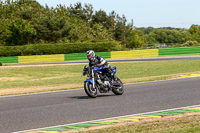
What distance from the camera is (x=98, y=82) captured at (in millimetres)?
12547

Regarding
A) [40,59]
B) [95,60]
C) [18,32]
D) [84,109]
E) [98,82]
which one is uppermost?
[18,32]

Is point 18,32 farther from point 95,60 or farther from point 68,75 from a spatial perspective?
point 95,60

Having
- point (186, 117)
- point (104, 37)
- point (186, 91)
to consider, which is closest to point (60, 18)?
point (104, 37)

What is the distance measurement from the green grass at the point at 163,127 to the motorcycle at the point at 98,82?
4.80 metres

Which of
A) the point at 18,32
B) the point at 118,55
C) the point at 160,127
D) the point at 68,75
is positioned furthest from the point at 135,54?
the point at 160,127

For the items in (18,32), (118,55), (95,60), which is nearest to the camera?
(95,60)

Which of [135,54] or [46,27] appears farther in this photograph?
[46,27]

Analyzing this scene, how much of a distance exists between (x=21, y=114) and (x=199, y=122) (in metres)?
4.68

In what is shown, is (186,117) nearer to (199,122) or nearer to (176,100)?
(199,122)

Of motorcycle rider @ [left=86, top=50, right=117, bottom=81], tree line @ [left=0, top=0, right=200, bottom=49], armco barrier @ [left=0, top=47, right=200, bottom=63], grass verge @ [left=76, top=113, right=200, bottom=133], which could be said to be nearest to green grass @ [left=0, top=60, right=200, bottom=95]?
motorcycle rider @ [left=86, top=50, right=117, bottom=81]

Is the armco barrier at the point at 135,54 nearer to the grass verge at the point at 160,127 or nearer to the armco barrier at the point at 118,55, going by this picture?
the armco barrier at the point at 118,55

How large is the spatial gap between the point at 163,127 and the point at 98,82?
18.7 ft

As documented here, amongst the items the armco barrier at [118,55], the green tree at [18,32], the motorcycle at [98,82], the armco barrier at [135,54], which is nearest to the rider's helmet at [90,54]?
the motorcycle at [98,82]

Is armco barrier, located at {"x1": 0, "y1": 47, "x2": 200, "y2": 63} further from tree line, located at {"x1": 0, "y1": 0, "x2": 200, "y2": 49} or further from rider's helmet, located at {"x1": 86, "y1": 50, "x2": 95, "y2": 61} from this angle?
rider's helmet, located at {"x1": 86, "y1": 50, "x2": 95, "y2": 61}
